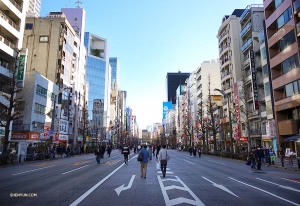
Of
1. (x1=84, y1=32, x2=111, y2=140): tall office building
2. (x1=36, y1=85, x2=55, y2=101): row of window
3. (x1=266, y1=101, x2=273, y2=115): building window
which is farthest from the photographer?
(x1=84, y1=32, x2=111, y2=140): tall office building

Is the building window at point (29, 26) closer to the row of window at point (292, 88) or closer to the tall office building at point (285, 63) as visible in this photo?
the tall office building at point (285, 63)

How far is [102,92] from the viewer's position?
10100cm

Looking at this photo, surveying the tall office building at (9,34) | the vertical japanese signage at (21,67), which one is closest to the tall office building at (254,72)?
the vertical japanese signage at (21,67)

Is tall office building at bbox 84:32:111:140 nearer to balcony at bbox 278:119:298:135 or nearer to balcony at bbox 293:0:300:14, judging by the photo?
balcony at bbox 278:119:298:135

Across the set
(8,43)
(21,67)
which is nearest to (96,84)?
(8,43)

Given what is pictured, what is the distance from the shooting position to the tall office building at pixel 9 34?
32750 mm

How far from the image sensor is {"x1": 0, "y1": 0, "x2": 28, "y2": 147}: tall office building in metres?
32.8

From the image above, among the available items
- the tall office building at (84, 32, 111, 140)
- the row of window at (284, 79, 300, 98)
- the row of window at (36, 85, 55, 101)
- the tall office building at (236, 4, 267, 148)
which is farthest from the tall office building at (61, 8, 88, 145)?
the row of window at (284, 79, 300, 98)

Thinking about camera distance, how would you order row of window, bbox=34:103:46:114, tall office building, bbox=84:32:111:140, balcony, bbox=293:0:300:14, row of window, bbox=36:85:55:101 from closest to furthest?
balcony, bbox=293:0:300:14, row of window, bbox=34:103:46:114, row of window, bbox=36:85:55:101, tall office building, bbox=84:32:111:140

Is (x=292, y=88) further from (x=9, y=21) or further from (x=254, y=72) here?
(x=9, y=21)

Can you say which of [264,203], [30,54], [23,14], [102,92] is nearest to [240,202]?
[264,203]

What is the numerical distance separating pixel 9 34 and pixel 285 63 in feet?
135

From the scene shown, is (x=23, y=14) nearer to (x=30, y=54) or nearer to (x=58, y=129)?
(x=30, y=54)

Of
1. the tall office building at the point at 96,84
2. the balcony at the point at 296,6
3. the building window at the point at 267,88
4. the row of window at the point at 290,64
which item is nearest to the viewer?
the balcony at the point at 296,6
